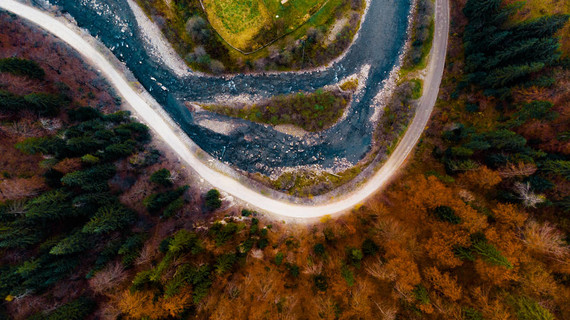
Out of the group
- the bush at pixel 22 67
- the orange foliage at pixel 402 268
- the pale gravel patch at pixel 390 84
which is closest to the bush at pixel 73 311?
the bush at pixel 22 67

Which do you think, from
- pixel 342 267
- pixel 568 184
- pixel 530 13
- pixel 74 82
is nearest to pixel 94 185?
pixel 74 82

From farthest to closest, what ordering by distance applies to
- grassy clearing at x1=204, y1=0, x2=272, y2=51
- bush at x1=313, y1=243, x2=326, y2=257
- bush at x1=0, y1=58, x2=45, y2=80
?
grassy clearing at x1=204, y1=0, x2=272, y2=51 → bush at x1=0, y1=58, x2=45, y2=80 → bush at x1=313, y1=243, x2=326, y2=257

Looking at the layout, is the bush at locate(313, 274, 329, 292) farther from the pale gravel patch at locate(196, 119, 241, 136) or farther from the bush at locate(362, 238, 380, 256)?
the pale gravel patch at locate(196, 119, 241, 136)

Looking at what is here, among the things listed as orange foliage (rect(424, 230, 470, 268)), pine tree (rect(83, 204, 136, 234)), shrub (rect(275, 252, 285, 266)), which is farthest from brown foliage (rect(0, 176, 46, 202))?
orange foliage (rect(424, 230, 470, 268))

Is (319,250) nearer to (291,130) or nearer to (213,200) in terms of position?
(213,200)

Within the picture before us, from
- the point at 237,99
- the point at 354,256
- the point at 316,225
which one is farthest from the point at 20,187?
the point at 354,256
